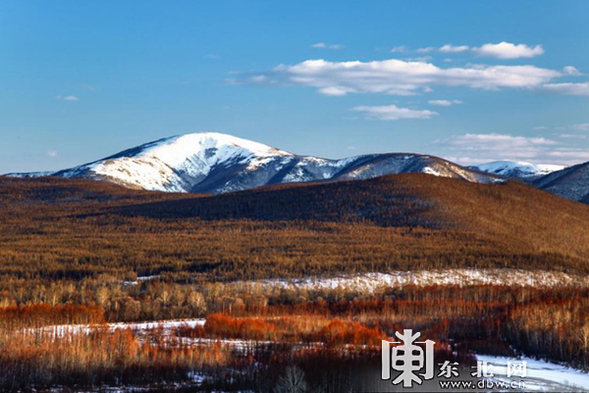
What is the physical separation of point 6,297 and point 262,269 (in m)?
15.6

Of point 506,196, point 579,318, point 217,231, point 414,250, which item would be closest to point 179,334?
point 579,318

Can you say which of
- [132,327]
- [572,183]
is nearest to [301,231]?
[132,327]

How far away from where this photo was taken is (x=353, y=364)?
16250mm

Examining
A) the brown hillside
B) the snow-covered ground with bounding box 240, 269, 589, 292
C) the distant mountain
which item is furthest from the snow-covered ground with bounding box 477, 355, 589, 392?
the distant mountain

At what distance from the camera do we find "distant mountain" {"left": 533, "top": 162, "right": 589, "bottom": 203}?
157000mm

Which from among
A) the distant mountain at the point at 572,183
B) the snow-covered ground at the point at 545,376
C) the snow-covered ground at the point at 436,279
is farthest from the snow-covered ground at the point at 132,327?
the distant mountain at the point at 572,183

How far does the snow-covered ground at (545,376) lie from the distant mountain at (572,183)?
465ft

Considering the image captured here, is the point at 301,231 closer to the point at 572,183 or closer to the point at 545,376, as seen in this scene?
the point at 545,376

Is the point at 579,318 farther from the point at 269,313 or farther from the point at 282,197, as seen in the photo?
the point at 282,197

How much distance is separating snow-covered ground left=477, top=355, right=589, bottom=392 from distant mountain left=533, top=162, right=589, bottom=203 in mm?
141714

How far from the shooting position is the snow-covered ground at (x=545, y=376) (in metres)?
14.8

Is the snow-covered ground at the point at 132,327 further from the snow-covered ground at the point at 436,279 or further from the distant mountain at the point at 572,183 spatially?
the distant mountain at the point at 572,183

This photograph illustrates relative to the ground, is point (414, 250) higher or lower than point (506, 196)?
lower

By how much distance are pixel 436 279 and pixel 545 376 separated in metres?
25.1
